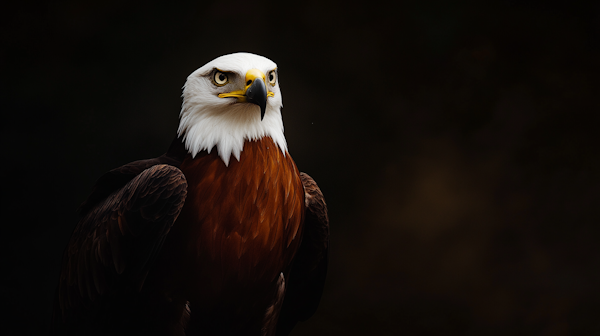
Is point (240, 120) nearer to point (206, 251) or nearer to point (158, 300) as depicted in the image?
point (206, 251)

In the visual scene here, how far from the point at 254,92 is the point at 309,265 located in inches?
46.8

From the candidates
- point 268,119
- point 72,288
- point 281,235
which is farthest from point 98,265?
point 268,119

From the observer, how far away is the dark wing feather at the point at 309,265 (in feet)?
8.96

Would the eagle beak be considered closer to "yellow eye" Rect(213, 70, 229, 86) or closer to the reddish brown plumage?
"yellow eye" Rect(213, 70, 229, 86)

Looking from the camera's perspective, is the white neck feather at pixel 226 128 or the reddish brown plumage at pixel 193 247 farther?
the white neck feather at pixel 226 128

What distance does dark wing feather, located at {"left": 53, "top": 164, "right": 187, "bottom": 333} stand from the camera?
219cm

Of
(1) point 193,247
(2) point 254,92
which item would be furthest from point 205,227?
(2) point 254,92

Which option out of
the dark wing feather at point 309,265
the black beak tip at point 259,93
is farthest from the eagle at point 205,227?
Result: the dark wing feather at point 309,265

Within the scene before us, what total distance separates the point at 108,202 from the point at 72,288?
20.6 inches

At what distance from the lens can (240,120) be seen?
7.79 feet

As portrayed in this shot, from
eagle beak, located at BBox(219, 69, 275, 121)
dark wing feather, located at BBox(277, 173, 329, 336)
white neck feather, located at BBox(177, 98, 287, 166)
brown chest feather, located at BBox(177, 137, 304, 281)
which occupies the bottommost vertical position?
dark wing feather, located at BBox(277, 173, 329, 336)

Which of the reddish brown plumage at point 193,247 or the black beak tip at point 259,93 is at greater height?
the black beak tip at point 259,93

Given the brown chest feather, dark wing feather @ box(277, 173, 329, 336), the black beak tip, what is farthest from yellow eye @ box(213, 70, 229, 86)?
dark wing feather @ box(277, 173, 329, 336)

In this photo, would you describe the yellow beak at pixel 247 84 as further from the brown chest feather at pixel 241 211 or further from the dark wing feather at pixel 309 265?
the dark wing feather at pixel 309 265
